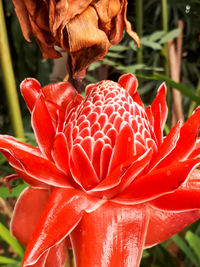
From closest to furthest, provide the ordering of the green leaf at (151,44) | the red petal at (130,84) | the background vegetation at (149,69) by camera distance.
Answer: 1. the red petal at (130,84)
2. the background vegetation at (149,69)
3. the green leaf at (151,44)

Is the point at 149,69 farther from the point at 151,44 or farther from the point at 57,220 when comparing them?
the point at 57,220

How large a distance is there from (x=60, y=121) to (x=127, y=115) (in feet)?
0.20

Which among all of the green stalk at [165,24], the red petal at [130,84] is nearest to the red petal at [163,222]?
the red petal at [130,84]

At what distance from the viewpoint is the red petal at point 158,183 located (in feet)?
0.69

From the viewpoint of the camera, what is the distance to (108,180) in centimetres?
22

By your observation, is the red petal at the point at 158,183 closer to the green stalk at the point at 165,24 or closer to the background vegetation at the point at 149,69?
the background vegetation at the point at 149,69

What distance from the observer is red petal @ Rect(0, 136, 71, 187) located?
0.75 feet

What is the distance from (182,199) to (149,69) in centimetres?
42

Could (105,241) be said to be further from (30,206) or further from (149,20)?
(149,20)

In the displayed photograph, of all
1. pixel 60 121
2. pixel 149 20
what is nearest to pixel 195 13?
pixel 149 20

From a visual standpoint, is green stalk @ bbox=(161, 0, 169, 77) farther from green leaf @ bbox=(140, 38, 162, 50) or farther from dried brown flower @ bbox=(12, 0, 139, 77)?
dried brown flower @ bbox=(12, 0, 139, 77)

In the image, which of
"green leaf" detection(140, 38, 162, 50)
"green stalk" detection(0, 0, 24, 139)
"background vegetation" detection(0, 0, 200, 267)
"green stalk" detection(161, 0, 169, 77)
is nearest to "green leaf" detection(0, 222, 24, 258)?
"background vegetation" detection(0, 0, 200, 267)

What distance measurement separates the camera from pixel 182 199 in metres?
0.23

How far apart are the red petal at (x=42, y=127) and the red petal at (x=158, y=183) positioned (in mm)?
71
